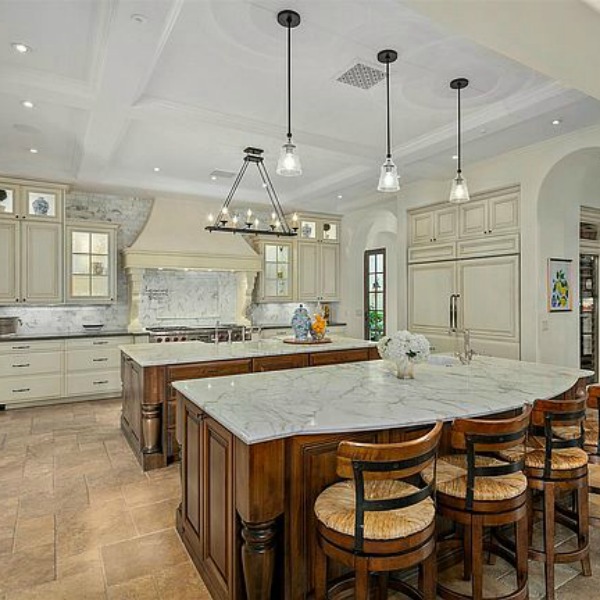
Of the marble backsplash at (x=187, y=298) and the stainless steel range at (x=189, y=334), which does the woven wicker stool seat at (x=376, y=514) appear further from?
the marble backsplash at (x=187, y=298)

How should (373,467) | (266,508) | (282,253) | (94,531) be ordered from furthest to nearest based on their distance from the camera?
(282,253) < (94,531) < (266,508) < (373,467)

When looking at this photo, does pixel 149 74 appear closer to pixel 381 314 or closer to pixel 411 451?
pixel 411 451

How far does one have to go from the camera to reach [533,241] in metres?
4.75

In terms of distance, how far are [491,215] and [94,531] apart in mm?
5071

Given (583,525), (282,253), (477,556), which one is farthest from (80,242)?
(583,525)

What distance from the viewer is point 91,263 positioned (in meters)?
6.28

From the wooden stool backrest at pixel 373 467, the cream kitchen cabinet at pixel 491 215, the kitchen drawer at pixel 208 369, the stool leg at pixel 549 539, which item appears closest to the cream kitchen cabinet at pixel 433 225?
the cream kitchen cabinet at pixel 491 215

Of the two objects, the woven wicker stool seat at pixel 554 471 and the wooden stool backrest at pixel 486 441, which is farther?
the woven wicker stool seat at pixel 554 471

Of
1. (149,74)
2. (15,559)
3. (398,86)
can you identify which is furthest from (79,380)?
(398,86)

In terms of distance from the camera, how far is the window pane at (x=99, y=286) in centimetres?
628

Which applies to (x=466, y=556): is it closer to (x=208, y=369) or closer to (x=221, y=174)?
(x=208, y=369)

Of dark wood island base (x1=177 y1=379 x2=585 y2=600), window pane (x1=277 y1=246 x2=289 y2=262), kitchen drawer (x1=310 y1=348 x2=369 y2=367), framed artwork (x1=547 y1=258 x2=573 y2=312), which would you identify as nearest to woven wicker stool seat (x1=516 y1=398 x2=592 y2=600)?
dark wood island base (x1=177 y1=379 x2=585 y2=600)

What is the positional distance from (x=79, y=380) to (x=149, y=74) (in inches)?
167

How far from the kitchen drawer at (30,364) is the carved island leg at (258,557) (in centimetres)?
492
